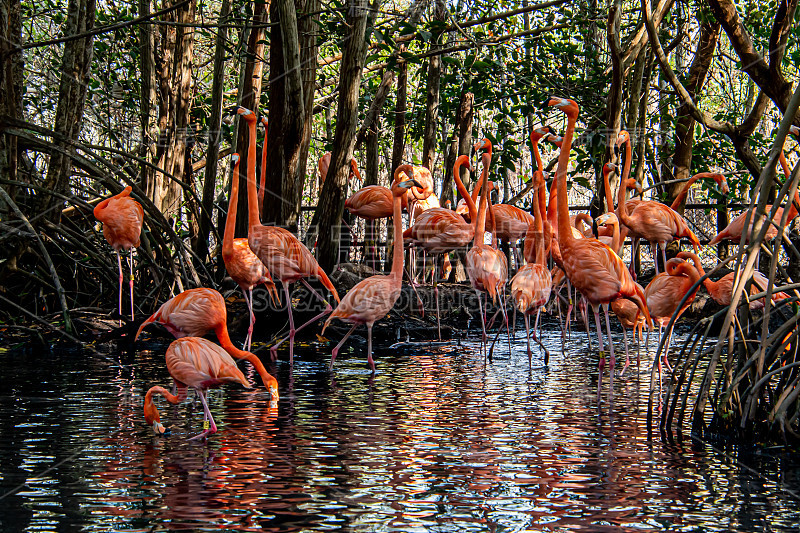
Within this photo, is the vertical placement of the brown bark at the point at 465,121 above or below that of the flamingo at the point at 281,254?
above

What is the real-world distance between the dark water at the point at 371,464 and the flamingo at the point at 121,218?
1.80 m

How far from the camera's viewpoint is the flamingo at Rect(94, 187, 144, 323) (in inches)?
283

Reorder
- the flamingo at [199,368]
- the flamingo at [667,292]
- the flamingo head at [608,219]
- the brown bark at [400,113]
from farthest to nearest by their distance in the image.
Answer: the brown bark at [400,113] < the flamingo head at [608,219] < the flamingo at [667,292] < the flamingo at [199,368]

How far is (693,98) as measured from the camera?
10312mm

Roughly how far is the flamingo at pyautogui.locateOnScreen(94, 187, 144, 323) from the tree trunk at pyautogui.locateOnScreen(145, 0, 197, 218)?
231 cm

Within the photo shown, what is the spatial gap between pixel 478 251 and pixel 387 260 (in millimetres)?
4908

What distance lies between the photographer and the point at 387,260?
41.1 feet

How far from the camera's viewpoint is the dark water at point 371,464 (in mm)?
2996

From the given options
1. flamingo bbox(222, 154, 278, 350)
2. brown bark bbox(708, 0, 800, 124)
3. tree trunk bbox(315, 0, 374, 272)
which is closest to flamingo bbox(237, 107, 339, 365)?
flamingo bbox(222, 154, 278, 350)

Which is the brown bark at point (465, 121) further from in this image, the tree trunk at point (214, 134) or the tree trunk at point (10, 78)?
the tree trunk at point (10, 78)

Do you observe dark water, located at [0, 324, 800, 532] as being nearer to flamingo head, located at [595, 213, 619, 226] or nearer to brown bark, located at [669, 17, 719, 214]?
flamingo head, located at [595, 213, 619, 226]

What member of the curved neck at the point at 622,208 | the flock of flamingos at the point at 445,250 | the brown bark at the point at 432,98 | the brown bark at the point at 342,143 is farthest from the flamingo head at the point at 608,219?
the brown bark at the point at 432,98

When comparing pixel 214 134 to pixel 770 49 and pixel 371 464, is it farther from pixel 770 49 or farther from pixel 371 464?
pixel 371 464

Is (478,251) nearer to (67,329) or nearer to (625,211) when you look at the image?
(625,211)
